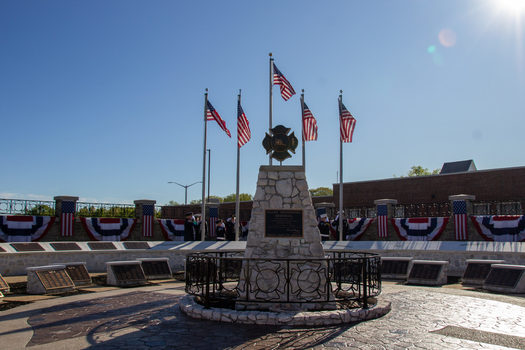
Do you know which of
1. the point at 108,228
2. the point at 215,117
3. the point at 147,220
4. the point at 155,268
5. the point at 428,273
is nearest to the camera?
the point at 428,273

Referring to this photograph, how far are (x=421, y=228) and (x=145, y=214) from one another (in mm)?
14052

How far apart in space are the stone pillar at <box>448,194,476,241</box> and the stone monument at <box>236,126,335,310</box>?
1388 centimetres

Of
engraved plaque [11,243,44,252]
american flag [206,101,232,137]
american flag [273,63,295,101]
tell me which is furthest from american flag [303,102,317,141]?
engraved plaque [11,243,44,252]

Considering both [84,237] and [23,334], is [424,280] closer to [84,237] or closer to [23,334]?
[23,334]

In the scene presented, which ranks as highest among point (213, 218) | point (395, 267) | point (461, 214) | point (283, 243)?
point (461, 214)

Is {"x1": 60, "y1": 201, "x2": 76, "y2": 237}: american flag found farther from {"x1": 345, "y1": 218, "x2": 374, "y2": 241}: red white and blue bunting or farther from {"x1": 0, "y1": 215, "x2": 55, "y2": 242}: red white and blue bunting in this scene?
{"x1": 345, "y1": 218, "x2": 374, "y2": 241}: red white and blue bunting

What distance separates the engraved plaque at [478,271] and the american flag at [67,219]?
1650cm

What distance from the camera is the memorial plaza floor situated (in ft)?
19.7

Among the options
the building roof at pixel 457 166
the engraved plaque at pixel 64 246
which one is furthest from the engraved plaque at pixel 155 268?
the building roof at pixel 457 166

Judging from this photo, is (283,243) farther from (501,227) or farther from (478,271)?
(501,227)

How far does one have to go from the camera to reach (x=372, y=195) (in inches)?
1316

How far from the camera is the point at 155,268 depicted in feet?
46.4

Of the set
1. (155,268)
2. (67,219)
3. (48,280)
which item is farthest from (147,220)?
(48,280)

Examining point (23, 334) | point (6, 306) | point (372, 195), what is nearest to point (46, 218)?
point (6, 306)
